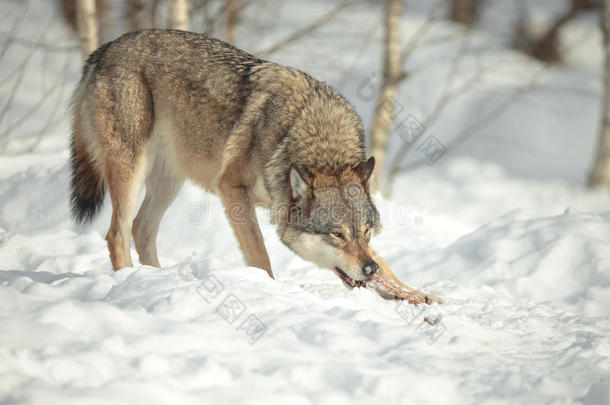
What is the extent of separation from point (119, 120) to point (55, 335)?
86.8 inches

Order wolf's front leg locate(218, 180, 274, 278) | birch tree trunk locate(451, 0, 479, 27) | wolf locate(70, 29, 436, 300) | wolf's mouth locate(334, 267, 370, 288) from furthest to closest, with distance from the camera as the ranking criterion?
birch tree trunk locate(451, 0, 479, 27), wolf's front leg locate(218, 180, 274, 278), wolf locate(70, 29, 436, 300), wolf's mouth locate(334, 267, 370, 288)

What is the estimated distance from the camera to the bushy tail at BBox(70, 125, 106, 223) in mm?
4336

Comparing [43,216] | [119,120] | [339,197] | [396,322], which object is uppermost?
[119,120]

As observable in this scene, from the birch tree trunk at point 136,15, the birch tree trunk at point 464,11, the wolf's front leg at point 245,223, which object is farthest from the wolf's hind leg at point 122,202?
the birch tree trunk at point 464,11

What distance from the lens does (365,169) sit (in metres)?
3.81

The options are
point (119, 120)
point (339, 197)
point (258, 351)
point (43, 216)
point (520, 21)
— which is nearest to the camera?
point (258, 351)

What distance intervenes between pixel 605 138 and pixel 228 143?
25.3 ft

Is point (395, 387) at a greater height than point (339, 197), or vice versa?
point (339, 197)

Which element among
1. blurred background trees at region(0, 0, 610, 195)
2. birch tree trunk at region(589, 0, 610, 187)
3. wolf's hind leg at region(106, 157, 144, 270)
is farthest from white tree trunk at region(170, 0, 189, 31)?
birch tree trunk at region(589, 0, 610, 187)

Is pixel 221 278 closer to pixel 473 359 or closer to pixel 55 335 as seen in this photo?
pixel 55 335

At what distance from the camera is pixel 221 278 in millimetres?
3160

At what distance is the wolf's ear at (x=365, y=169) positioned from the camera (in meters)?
3.81

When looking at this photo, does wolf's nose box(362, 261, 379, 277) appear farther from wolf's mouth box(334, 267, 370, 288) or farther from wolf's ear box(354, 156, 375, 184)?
wolf's ear box(354, 156, 375, 184)

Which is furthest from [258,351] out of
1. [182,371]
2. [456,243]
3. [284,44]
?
[284,44]
